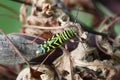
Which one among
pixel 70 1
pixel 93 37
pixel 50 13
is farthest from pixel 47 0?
pixel 70 1

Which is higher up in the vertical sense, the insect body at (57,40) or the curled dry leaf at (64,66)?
the insect body at (57,40)

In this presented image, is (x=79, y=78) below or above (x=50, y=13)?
below

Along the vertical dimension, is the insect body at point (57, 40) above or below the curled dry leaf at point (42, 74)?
above

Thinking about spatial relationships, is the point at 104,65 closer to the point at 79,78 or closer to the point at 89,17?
the point at 79,78

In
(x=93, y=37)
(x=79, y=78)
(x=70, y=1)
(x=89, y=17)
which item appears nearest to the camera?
(x=79, y=78)

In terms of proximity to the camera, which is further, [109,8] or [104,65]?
[109,8]

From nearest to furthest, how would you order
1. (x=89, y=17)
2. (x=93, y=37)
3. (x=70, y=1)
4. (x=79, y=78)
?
(x=79, y=78) < (x=93, y=37) < (x=70, y=1) < (x=89, y=17)

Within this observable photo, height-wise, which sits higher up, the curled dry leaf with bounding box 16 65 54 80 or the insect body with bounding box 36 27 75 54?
the insect body with bounding box 36 27 75 54
